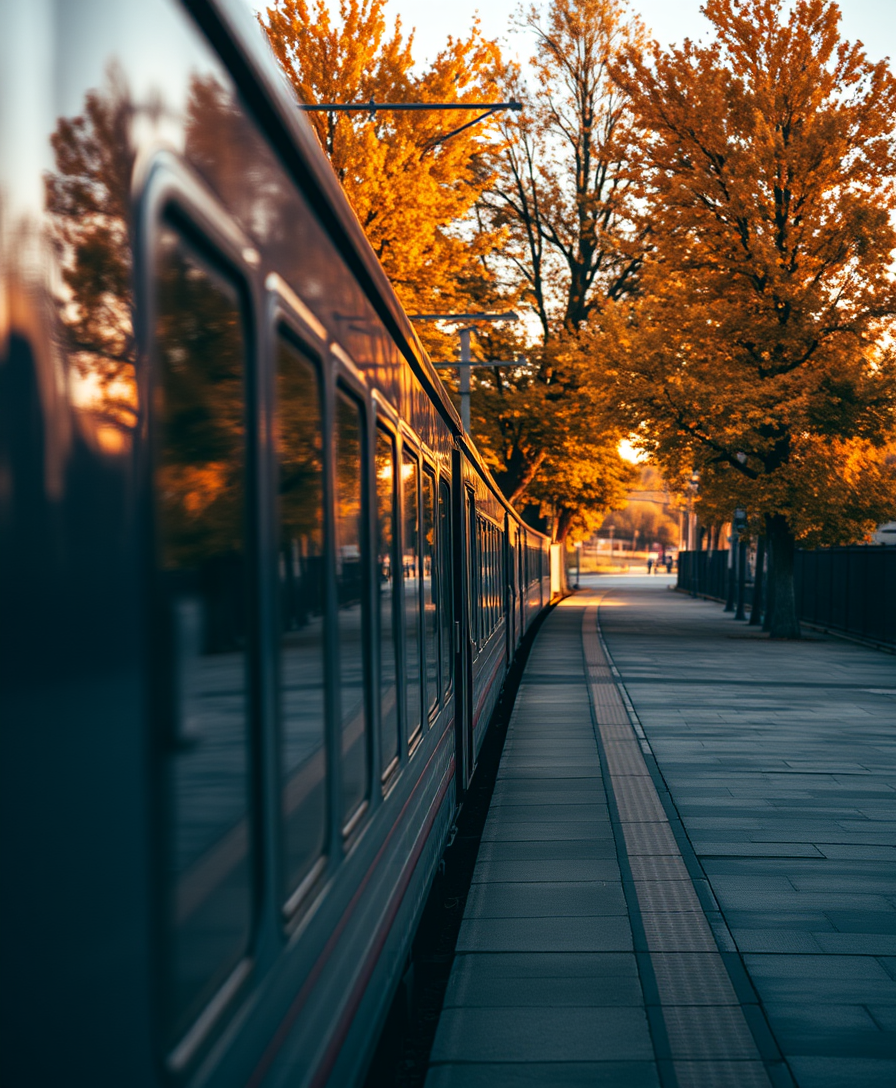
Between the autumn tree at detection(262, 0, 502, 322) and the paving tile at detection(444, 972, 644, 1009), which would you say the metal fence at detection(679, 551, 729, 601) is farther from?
the paving tile at detection(444, 972, 644, 1009)

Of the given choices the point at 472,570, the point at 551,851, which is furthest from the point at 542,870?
the point at 472,570

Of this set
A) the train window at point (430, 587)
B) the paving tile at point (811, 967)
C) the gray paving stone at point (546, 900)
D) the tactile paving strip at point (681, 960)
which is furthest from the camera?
the gray paving stone at point (546, 900)

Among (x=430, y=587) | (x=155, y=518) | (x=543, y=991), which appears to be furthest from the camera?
(x=430, y=587)

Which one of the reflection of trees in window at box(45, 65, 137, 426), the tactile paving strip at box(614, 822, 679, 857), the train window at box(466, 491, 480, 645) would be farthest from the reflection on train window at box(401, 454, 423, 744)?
the train window at box(466, 491, 480, 645)

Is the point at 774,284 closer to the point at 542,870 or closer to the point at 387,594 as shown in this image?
the point at 542,870

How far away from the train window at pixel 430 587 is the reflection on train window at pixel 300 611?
2.47m

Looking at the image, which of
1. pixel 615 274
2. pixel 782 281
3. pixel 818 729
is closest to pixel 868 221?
pixel 782 281

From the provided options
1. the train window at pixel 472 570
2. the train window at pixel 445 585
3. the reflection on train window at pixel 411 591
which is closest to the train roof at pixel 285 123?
the reflection on train window at pixel 411 591

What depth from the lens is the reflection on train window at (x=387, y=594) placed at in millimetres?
3525

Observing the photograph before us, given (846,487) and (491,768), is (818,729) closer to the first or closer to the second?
(491,768)

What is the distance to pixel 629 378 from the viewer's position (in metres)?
22.6

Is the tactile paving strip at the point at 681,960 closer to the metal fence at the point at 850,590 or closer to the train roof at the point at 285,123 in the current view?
the train roof at the point at 285,123

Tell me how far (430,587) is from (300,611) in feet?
10.2

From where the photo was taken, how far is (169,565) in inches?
56.0
